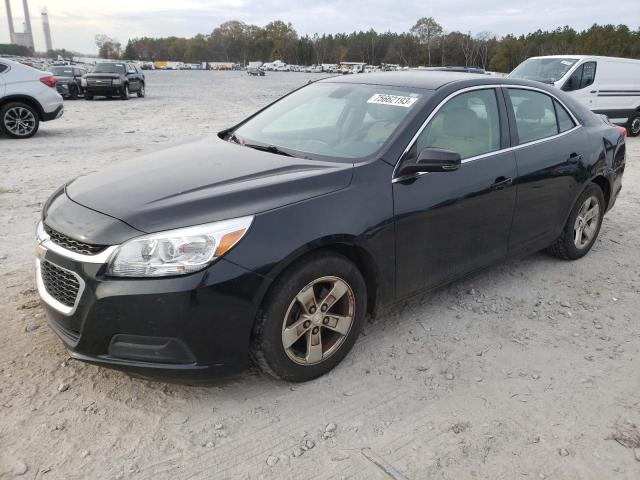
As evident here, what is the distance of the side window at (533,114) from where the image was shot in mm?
4022

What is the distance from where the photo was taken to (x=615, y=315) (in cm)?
389

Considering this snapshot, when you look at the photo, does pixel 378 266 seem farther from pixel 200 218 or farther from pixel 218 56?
pixel 218 56

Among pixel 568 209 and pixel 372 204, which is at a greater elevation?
pixel 372 204

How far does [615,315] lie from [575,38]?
3881 inches

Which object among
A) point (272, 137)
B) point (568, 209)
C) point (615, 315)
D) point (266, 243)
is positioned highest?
point (272, 137)

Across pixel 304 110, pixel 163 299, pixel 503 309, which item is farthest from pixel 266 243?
pixel 503 309

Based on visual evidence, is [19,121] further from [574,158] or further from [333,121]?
[574,158]

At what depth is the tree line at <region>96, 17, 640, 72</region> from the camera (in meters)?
84.2

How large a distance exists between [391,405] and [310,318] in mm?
620

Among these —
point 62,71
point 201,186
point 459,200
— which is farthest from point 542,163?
point 62,71

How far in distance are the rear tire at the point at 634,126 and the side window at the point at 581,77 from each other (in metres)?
2.03

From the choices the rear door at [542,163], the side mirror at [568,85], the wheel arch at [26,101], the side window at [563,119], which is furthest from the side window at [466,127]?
the wheel arch at [26,101]

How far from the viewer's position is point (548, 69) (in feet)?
41.1

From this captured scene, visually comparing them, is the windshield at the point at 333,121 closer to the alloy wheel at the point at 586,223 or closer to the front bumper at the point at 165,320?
the front bumper at the point at 165,320
